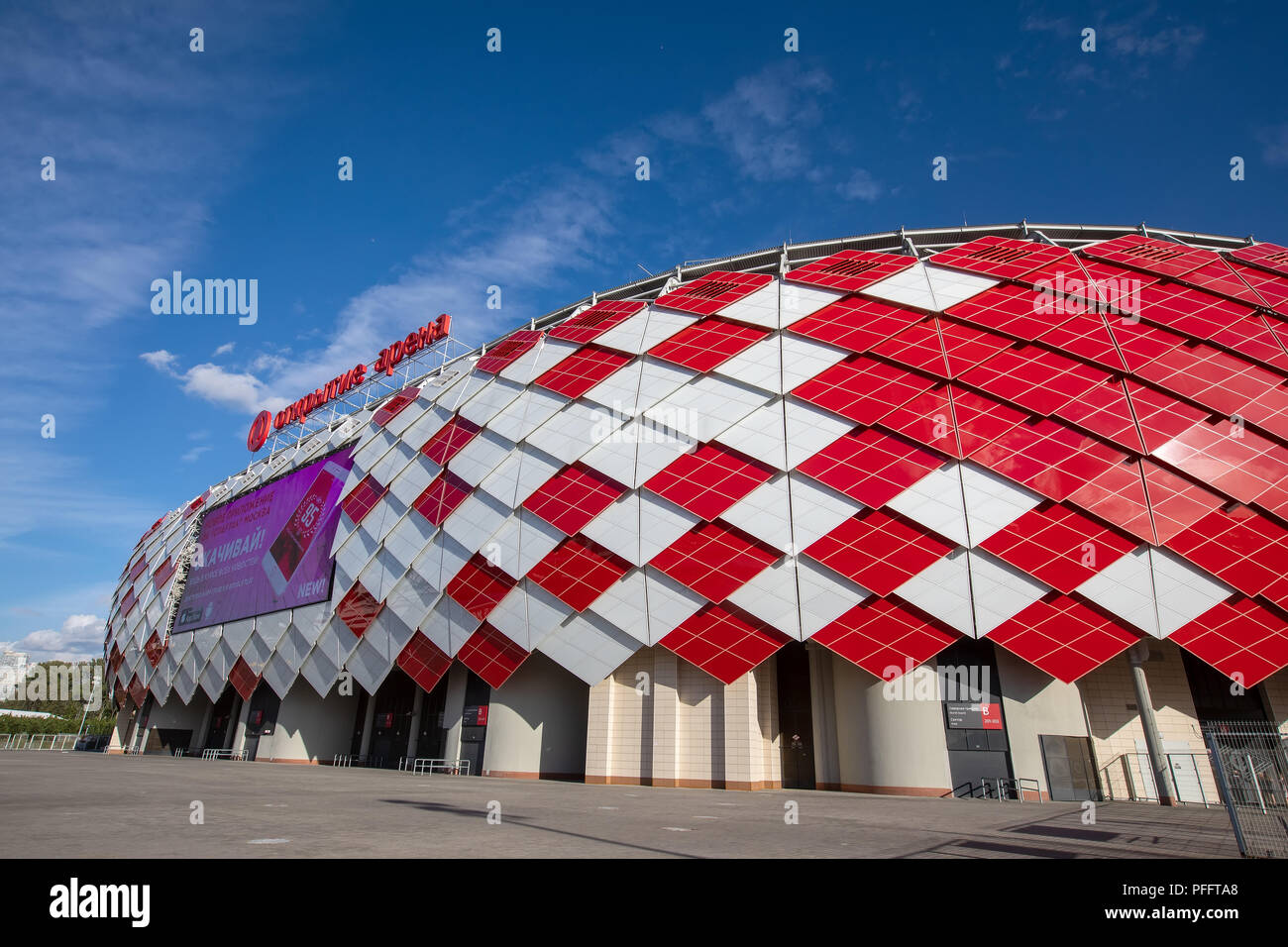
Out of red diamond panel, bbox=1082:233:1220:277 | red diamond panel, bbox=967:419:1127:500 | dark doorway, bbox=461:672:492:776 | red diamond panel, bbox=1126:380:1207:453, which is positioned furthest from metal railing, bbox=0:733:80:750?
red diamond panel, bbox=1082:233:1220:277

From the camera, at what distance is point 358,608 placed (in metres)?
32.3

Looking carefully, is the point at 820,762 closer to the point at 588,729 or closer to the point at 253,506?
the point at 588,729

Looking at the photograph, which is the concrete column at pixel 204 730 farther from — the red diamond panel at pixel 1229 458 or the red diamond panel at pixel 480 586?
the red diamond panel at pixel 1229 458

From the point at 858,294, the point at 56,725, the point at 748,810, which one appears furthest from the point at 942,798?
the point at 56,725

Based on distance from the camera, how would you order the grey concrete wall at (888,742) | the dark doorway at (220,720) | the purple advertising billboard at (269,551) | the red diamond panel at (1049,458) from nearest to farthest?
the grey concrete wall at (888,742) < the red diamond panel at (1049,458) < the purple advertising billboard at (269,551) < the dark doorway at (220,720)

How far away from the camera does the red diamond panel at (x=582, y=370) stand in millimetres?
29078

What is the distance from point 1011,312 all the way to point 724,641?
50.7ft

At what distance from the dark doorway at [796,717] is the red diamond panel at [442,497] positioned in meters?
14.3

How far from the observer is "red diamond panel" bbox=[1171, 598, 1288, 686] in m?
19.2

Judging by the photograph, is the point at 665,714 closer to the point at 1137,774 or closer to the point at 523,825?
the point at 523,825

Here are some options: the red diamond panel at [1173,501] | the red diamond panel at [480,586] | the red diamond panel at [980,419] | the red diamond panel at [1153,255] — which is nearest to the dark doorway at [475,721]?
the red diamond panel at [480,586]

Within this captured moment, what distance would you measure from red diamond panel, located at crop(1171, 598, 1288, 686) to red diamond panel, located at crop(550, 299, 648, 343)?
74.5 feet

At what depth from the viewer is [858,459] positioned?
899 inches

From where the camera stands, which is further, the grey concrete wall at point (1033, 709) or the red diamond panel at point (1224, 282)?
the red diamond panel at point (1224, 282)
